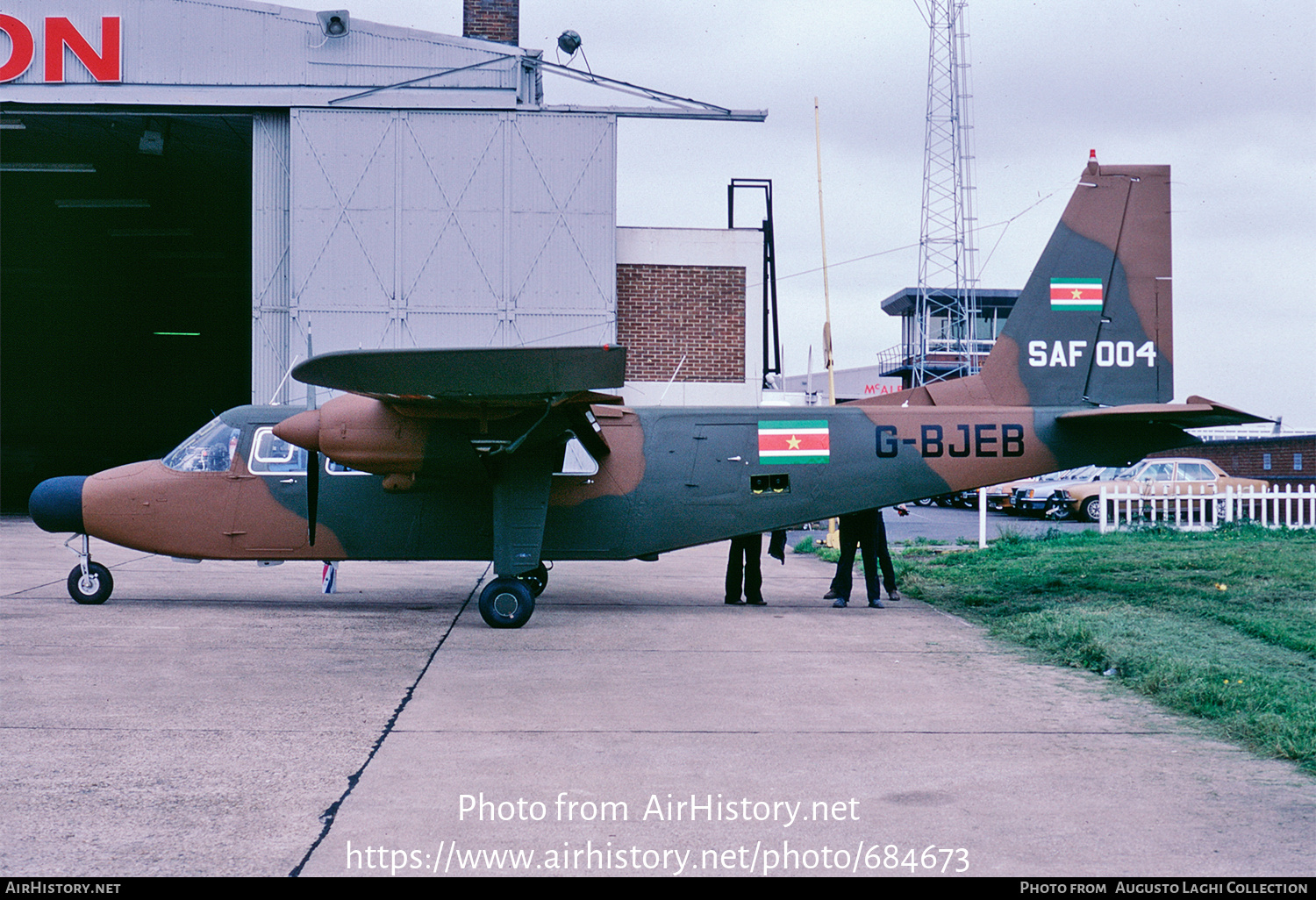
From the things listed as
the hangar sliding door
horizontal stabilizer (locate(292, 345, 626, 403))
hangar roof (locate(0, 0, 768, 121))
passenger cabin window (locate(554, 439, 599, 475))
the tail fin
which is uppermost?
→ hangar roof (locate(0, 0, 768, 121))

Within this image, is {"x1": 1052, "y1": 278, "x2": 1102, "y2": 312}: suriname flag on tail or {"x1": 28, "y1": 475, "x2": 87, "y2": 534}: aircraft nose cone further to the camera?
{"x1": 1052, "y1": 278, "x2": 1102, "y2": 312}: suriname flag on tail

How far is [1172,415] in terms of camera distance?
1018 cm

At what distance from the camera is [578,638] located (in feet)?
30.0

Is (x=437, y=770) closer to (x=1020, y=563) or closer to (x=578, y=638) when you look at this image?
(x=578, y=638)

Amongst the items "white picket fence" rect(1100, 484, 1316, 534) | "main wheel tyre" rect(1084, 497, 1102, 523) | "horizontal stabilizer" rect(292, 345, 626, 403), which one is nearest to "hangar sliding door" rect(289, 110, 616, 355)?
"horizontal stabilizer" rect(292, 345, 626, 403)

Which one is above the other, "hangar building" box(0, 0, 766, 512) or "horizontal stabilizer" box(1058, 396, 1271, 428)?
"hangar building" box(0, 0, 766, 512)

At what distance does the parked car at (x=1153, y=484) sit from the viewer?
2411cm

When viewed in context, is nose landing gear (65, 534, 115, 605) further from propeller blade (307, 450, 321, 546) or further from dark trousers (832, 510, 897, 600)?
dark trousers (832, 510, 897, 600)

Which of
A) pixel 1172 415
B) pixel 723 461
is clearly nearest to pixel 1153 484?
pixel 1172 415

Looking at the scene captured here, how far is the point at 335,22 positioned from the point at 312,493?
12814 millimetres

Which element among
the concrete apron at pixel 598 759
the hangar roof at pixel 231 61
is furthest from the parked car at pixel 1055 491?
the concrete apron at pixel 598 759

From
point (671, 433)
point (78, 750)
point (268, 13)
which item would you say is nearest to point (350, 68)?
point (268, 13)

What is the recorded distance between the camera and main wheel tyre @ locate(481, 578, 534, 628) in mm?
9633

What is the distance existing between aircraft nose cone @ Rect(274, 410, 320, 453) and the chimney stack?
44.4 ft
